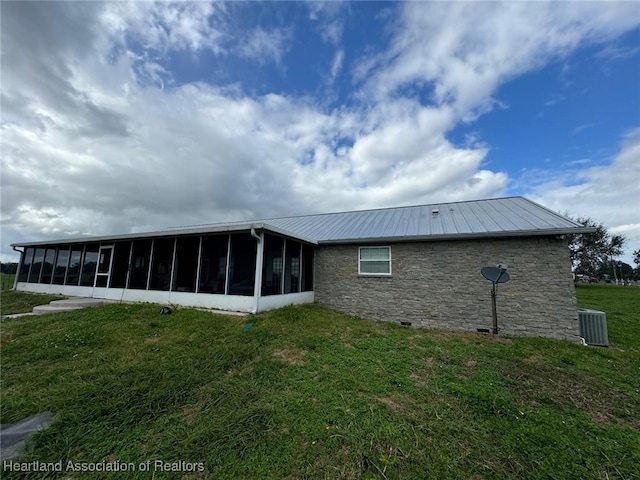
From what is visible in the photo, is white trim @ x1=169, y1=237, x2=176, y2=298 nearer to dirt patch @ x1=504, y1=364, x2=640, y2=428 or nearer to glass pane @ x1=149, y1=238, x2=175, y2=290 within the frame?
glass pane @ x1=149, y1=238, x2=175, y2=290

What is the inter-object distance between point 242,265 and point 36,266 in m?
14.3

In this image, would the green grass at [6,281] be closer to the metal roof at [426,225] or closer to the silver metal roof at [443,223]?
the metal roof at [426,225]

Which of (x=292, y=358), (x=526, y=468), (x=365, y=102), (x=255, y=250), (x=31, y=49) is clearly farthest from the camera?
(x=365, y=102)

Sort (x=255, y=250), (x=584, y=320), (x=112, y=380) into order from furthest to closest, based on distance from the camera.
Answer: (x=255, y=250)
(x=584, y=320)
(x=112, y=380)

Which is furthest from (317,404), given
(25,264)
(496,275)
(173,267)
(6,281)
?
(6,281)

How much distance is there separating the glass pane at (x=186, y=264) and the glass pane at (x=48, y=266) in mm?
9615

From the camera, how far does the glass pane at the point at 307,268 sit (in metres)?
9.81

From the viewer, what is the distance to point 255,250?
25.6 feet

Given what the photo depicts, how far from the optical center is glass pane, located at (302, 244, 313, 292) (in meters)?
9.81

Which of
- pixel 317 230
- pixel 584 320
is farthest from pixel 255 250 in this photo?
pixel 584 320

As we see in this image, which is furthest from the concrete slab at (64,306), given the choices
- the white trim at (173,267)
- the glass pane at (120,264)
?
the white trim at (173,267)

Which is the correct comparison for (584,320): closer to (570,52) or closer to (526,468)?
(526,468)

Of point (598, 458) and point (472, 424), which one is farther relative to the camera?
point (472, 424)

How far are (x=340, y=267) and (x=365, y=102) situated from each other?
718cm
